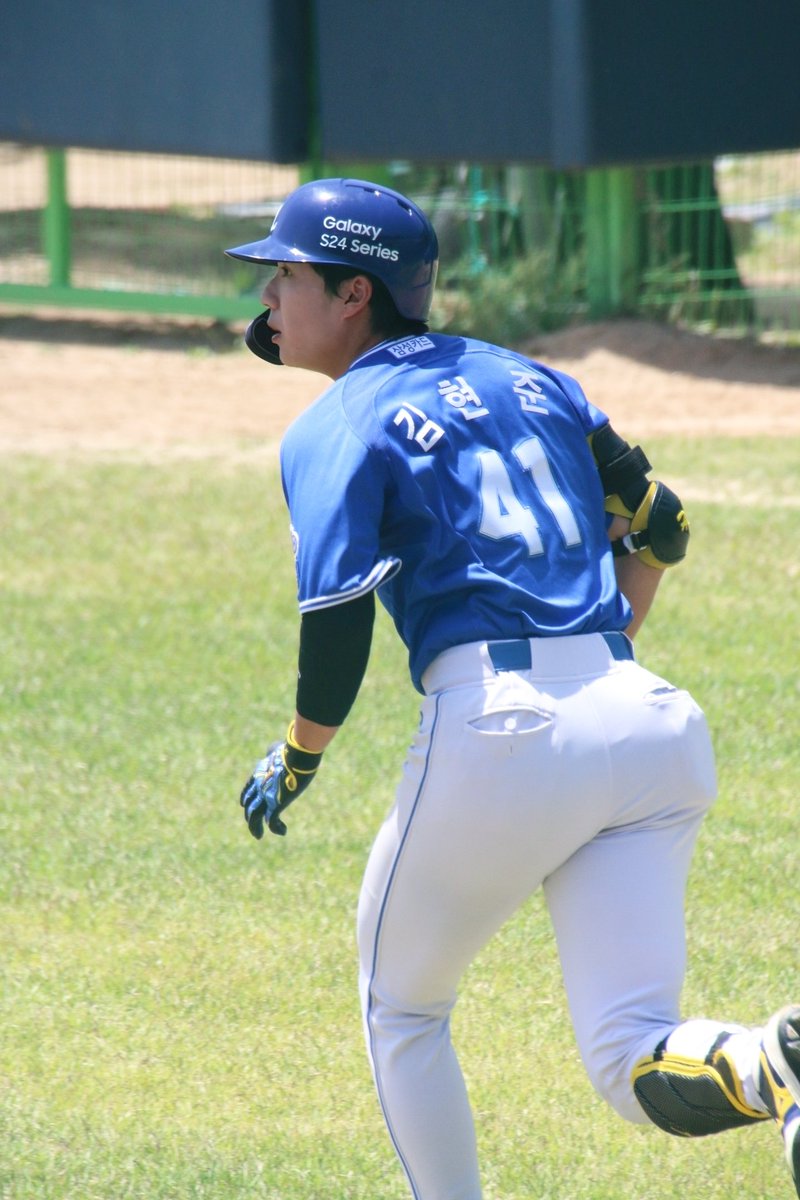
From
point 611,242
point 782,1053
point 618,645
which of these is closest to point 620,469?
point 618,645

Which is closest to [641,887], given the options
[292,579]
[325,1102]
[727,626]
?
[325,1102]

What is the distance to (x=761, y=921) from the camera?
466 cm

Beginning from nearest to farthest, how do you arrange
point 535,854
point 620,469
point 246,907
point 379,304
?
1. point 535,854
2. point 379,304
3. point 620,469
4. point 246,907

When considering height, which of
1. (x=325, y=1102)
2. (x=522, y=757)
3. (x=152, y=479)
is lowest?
(x=152, y=479)

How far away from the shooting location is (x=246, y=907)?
4.85m

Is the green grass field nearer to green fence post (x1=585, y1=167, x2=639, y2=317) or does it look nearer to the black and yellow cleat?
the black and yellow cleat

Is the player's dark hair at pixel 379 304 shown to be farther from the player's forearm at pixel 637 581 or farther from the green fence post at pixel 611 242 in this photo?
the green fence post at pixel 611 242

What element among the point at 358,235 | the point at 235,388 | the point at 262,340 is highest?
the point at 358,235

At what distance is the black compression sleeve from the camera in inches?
111

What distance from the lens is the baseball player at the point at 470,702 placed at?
8.99 feet

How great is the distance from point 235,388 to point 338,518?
10.5 metres

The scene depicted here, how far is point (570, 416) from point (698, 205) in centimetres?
1152

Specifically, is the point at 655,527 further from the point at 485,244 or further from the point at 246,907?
the point at 485,244

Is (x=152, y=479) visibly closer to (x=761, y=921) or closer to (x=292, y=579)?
(x=292, y=579)
